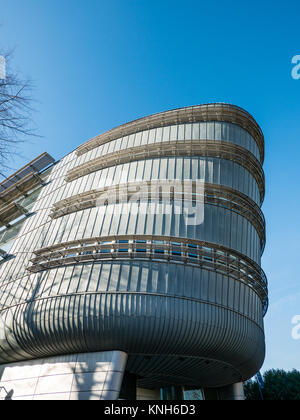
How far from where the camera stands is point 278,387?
155 ft

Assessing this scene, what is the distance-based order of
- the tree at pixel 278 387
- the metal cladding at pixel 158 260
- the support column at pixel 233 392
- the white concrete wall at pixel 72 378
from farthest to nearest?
the tree at pixel 278 387 < the support column at pixel 233 392 < the metal cladding at pixel 158 260 < the white concrete wall at pixel 72 378

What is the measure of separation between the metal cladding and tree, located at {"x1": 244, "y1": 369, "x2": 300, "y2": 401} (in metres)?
28.1

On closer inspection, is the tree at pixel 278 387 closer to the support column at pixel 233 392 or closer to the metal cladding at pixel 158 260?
the support column at pixel 233 392

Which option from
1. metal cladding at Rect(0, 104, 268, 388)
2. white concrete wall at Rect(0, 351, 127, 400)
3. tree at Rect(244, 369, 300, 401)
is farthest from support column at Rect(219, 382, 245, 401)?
tree at Rect(244, 369, 300, 401)

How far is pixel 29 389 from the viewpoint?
19.4 m

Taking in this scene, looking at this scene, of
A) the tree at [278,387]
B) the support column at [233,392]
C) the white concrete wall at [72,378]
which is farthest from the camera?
the tree at [278,387]

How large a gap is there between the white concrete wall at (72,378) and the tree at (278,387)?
3875cm

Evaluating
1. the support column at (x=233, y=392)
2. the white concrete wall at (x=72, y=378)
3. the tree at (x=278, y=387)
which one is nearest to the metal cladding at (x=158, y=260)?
the white concrete wall at (x=72, y=378)

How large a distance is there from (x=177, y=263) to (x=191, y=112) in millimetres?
13398

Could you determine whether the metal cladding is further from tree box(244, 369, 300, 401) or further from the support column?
tree box(244, 369, 300, 401)

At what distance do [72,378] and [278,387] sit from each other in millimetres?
40527

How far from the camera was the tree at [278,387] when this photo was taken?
4600cm

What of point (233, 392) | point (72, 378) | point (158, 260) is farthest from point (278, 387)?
point (72, 378)

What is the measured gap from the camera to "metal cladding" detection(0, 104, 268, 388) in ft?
61.0
